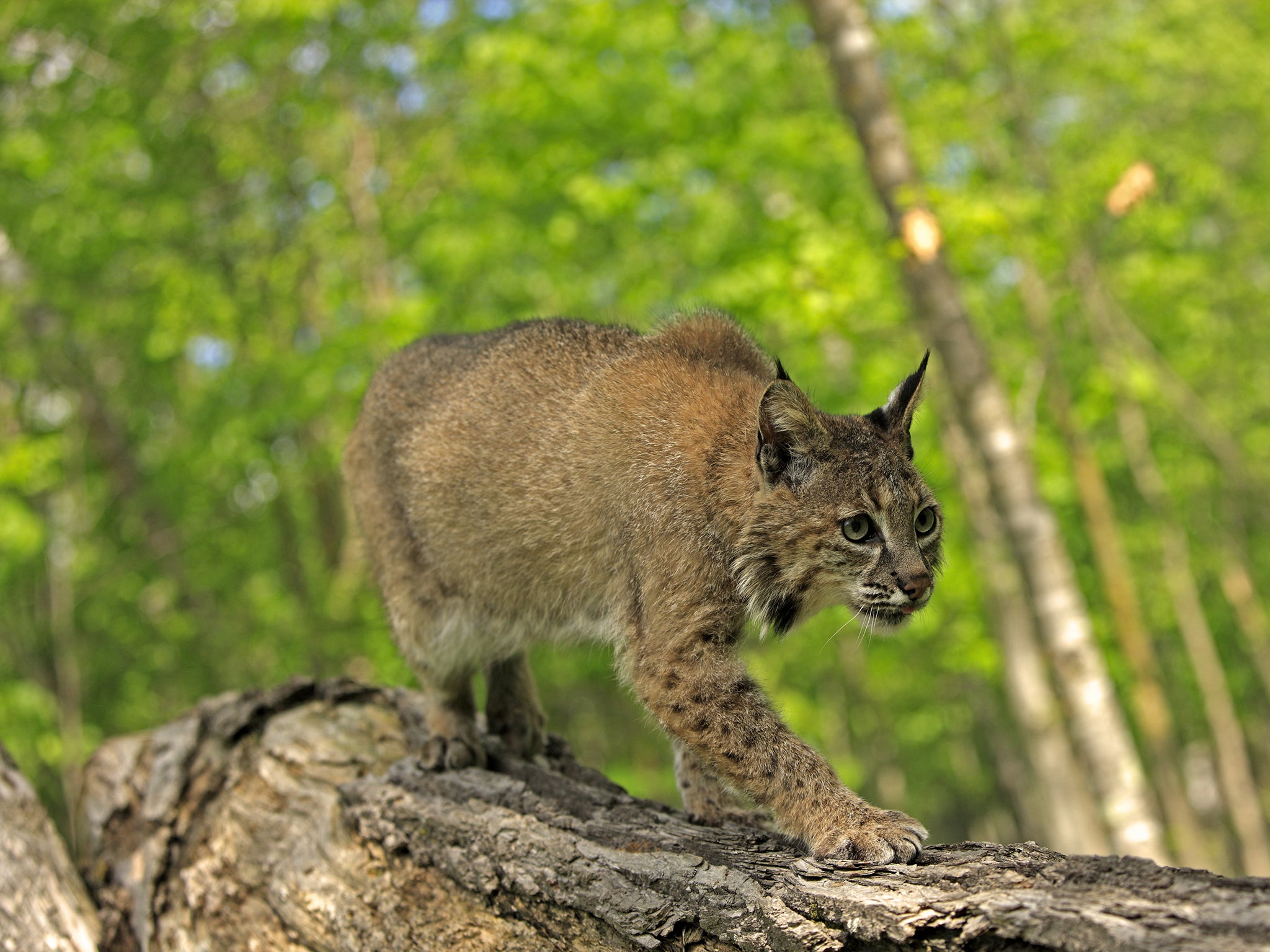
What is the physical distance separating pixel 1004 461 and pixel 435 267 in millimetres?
10572

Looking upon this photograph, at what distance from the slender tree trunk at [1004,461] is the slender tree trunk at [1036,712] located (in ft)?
11.1

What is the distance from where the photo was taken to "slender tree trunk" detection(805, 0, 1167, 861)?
33.0 ft

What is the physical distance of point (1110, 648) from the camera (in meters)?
23.8

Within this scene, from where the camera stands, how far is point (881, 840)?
4434mm

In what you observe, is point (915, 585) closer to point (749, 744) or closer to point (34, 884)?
point (749, 744)

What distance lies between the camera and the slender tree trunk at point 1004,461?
10047 mm

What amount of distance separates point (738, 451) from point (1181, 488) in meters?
28.3

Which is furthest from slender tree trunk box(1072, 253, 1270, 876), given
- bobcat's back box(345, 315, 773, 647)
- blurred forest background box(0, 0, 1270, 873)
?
bobcat's back box(345, 315, 773, 647)

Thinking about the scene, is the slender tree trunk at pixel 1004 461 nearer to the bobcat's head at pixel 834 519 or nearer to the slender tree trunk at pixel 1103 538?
the slender tree trunk at pixel 1103 538

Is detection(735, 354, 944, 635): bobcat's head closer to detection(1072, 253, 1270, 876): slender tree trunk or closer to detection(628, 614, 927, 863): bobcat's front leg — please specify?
detection(628, 614, 927, 863): bobcat's front leg

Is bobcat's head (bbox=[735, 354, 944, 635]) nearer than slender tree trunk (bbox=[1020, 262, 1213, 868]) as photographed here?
Yes

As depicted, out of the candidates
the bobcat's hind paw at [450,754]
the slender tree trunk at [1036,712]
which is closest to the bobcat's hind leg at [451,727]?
the bobcat's hind paw at [450,754]

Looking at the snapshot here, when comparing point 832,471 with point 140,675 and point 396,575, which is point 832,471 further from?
point 140,675

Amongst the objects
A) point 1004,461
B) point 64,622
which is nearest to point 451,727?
point 1004,461
